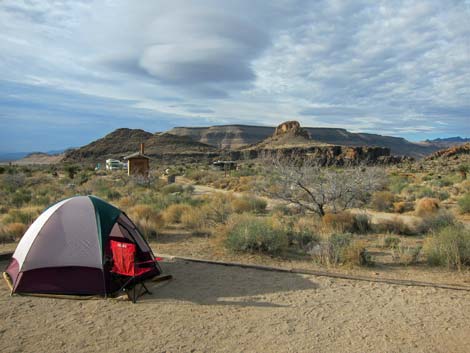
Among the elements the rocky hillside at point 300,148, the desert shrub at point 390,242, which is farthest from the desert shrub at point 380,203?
the rocky hillside at point 300,148

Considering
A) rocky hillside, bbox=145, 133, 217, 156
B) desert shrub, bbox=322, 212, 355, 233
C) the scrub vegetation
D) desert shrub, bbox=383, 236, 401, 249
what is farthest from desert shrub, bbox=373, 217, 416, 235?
rocky hillside, bbox=145, 133, 217, 156

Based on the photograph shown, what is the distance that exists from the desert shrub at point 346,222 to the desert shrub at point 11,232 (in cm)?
876

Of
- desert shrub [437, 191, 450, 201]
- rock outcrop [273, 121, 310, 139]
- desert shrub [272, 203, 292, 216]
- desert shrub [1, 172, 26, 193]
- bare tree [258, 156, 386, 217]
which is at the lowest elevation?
desert shrub [272, 203, 292, 216]

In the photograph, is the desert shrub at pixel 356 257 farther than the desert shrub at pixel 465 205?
No

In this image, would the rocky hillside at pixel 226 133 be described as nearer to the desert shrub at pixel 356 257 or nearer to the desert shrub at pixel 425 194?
the desert shrub at pixel 425 194

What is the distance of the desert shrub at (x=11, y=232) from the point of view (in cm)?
1077

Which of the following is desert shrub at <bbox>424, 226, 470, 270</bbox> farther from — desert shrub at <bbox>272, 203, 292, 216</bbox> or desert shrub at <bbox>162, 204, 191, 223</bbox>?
desert shrub at <bbox>162, 204, 191, 223</bbox>

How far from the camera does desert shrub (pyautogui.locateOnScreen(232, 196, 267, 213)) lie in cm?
1556

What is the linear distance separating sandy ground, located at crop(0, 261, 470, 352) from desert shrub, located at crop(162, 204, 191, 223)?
20.0 ft

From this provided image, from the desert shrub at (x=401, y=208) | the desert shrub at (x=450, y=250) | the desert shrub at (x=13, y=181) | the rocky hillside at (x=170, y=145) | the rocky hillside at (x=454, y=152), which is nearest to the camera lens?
the desert shrub at (x=450, y=250)

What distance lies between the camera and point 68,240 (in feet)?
22.6

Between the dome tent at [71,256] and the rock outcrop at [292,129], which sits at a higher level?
the rock outcrop at [292,129]

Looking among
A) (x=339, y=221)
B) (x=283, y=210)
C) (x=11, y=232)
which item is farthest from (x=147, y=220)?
(x=339, y=221)

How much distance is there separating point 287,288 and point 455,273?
3.53 meters
